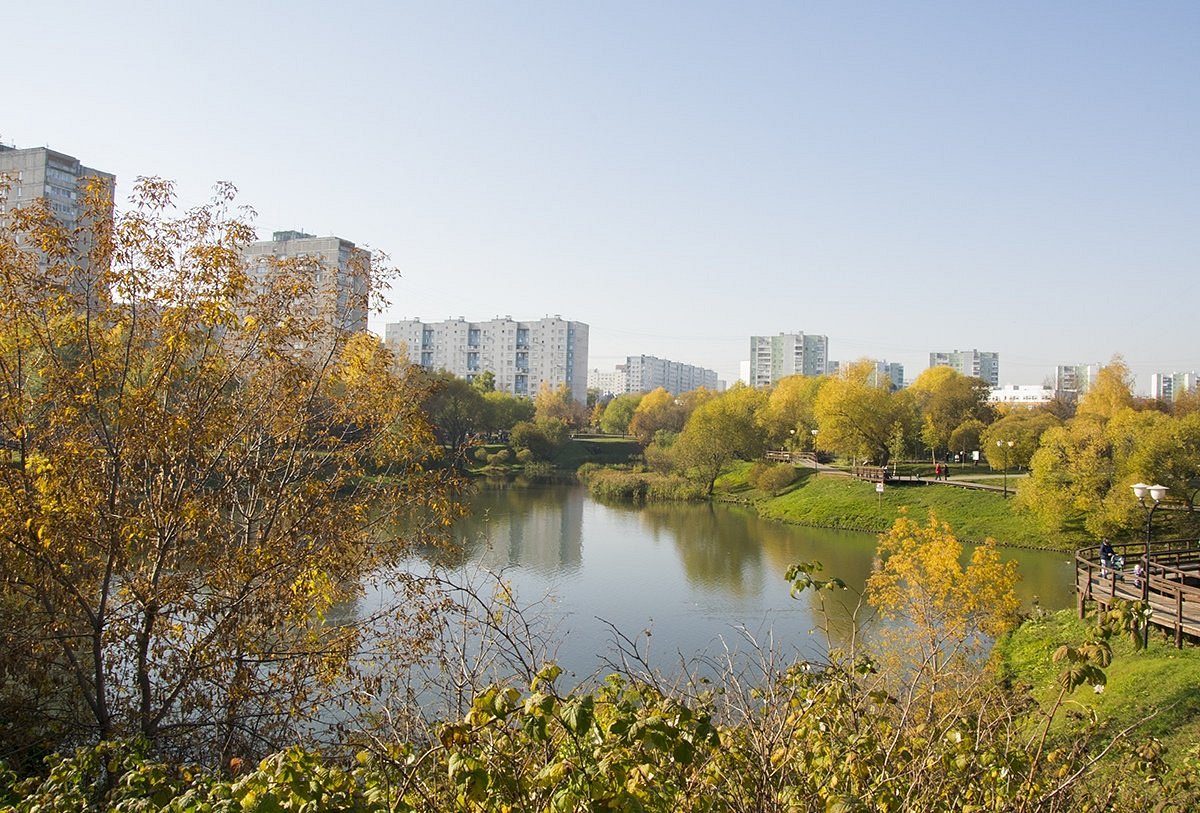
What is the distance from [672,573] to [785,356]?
13558 cm

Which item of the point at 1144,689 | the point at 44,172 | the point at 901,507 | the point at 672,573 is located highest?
the point at 44,172

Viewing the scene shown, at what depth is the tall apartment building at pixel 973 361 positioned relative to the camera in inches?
6747

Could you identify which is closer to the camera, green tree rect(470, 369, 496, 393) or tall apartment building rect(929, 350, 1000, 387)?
green tree rect(470, 369, 496, 393)

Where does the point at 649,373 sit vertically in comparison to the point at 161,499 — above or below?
above

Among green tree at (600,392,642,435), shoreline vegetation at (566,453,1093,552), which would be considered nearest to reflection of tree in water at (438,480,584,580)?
shoreline vegetation at (566,453,1093,552)

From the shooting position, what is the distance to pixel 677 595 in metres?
21.2

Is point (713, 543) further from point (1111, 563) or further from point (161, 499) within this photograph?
point (161, 499)

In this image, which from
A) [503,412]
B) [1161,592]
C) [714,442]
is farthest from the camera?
[503,412]

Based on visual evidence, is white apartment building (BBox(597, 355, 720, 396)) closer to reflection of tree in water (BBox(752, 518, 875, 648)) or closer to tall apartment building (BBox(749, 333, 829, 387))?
tall apartment building (BBox(749, 333, 829, 387))

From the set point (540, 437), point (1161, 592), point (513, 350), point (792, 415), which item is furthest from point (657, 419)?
point (1161, 592)

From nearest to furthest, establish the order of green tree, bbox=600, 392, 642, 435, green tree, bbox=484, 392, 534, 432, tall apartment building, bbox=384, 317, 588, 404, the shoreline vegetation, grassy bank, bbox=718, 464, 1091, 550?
grassy bank, bbox=718, 464, 1091, 550, the shoreline vegetation, green tree, bbox=484, 392, 534, 432, green tree, bbox=600, 392, 642, 435, tall apartment building, bbox=384, 317, 588, 404

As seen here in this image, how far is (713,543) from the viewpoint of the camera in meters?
30.4

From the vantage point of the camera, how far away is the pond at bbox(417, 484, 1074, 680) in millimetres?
16062

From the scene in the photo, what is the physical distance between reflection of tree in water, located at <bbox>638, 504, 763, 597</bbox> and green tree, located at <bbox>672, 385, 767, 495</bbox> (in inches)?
212
